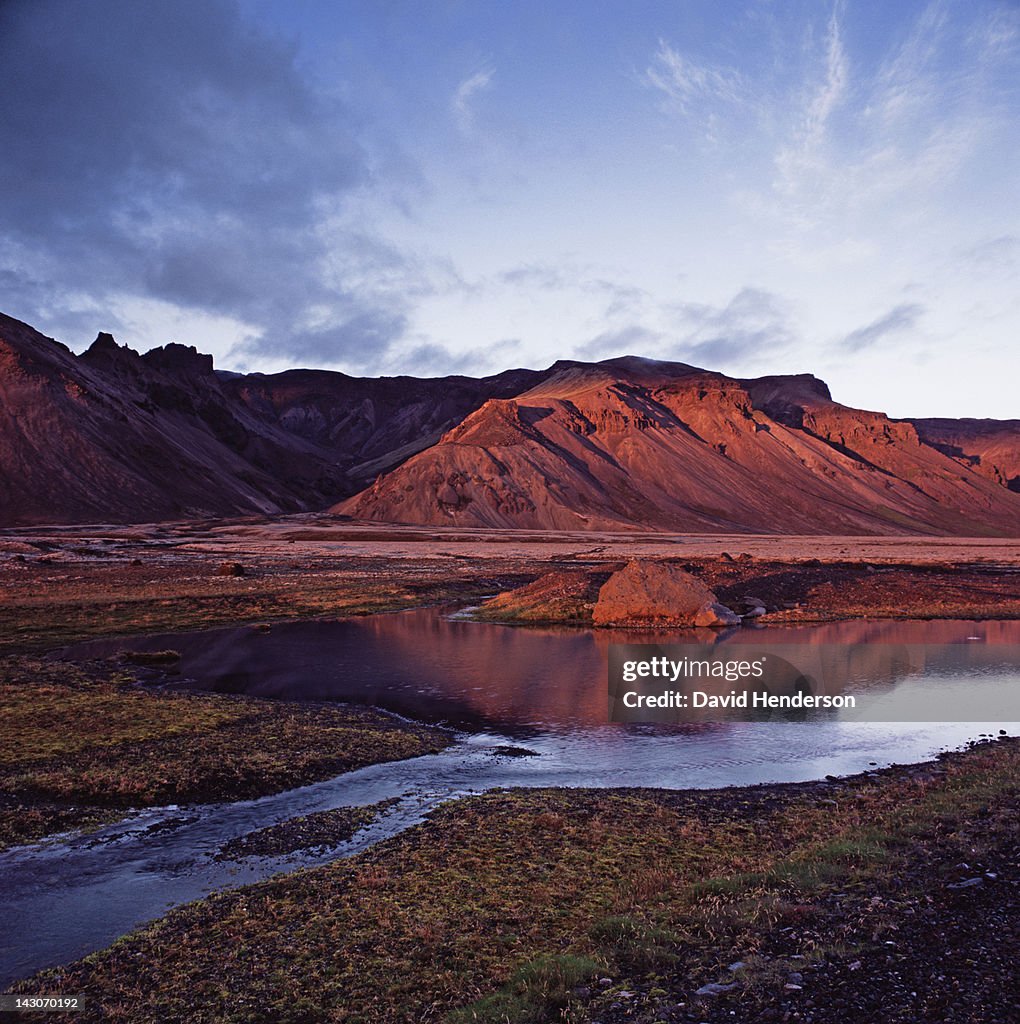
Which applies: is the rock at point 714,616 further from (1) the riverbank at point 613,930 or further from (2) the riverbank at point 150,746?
(1) the riverbank at point 613,930

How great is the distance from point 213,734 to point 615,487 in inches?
7113

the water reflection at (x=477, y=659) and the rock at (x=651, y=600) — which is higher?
the rock at (x=651, y=600)

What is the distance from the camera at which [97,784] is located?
17844 mm

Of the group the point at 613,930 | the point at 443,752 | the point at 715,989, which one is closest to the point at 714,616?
the point at 443,752

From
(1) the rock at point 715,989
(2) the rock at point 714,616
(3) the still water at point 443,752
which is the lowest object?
(3) the still water at point 443,752

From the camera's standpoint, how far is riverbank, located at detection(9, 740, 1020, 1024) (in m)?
8.40

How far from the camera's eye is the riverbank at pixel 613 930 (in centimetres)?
840

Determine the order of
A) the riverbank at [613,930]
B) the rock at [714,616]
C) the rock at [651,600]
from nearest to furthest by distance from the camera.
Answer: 1. the riverbank at [613,930]
2. the rock at [714,616]
3. the rock at [651,600]

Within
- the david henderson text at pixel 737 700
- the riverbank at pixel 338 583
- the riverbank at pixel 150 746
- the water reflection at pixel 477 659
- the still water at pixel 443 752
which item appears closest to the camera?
the still water at pixel 443 752

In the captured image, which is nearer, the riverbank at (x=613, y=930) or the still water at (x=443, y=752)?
the riverbank at (x=613, y=930)

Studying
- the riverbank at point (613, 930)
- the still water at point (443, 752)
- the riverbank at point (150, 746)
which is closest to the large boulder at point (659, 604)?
the still water at point (443, 752)

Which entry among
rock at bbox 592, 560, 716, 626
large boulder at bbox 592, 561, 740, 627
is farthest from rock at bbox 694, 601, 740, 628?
rock at bbox 592, 560, 716, 626

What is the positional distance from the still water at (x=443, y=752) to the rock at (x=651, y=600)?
7.84 ft

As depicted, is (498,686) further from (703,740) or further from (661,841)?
(661,841)
